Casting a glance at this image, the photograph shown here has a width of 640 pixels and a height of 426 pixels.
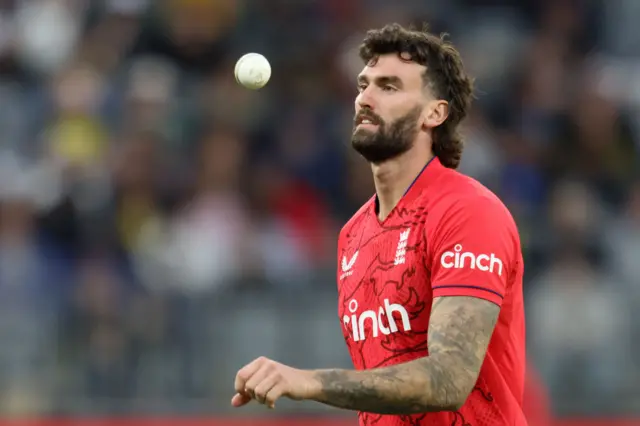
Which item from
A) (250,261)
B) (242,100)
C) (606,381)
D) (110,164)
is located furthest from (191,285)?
(606,381)

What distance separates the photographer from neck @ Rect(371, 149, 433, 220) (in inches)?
231

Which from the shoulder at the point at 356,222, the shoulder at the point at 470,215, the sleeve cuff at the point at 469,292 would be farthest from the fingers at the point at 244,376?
the shoulder at the point at 356,222

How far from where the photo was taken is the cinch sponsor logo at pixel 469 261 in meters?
5.17

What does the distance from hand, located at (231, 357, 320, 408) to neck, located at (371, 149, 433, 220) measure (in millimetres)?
1518

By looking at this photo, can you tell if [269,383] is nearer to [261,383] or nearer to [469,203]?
[261,383]

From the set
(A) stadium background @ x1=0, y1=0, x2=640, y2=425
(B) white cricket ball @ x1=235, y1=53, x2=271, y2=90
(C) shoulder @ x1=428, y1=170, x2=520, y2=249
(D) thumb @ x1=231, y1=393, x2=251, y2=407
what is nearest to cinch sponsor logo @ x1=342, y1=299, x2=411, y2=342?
(C) shoulder @ x1=428, y1=170, x2=520, y2=249

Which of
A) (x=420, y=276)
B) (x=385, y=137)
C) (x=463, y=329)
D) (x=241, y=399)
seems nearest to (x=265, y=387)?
(x=241, y=399)

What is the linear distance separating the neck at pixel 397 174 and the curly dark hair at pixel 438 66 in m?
0.14

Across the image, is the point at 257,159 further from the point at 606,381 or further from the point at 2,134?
the point at 606,381

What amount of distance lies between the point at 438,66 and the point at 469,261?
3.94 feet

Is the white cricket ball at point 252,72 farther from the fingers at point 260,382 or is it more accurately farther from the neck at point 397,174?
the fingers at point 260,382

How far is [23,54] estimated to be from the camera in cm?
1412

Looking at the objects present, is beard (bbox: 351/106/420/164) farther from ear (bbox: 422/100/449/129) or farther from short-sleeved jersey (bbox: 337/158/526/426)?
short-sleeved jersey (bbox: 337/158/526/426)

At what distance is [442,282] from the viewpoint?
5.19m
